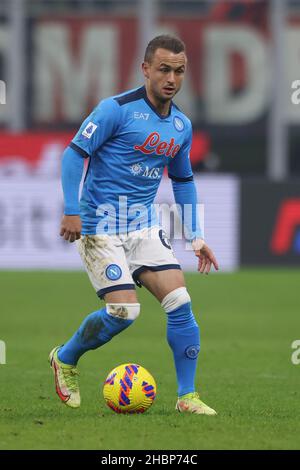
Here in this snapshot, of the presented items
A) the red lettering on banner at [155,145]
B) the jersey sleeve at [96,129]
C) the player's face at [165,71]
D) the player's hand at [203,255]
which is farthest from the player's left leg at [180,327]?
the player's face at [165,71]

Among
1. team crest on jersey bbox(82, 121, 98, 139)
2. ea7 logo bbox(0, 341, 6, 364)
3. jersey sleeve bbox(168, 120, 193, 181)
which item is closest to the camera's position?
team crest on jersey bbox(82, 121, 98, 139)

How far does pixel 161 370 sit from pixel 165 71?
11.2 feet

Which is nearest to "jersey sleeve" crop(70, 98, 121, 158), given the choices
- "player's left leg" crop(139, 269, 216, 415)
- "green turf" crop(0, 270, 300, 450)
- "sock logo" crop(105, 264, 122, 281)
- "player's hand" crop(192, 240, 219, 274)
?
"sock logo" crop(105, 264, 122, 281)

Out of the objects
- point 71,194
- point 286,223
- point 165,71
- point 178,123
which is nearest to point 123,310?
point 71,194

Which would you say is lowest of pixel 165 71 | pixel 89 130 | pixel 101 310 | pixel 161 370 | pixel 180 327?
pixel 161 370

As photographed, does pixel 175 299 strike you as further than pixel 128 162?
No

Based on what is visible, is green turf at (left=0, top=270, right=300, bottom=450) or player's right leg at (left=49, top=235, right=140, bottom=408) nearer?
green turf at (left=0, top=270, right=300, bottom=450)

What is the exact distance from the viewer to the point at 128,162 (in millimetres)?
7680

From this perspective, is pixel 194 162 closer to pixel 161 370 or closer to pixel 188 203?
pixel 161 370

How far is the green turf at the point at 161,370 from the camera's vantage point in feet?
21.8

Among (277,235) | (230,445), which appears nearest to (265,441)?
(230,445)

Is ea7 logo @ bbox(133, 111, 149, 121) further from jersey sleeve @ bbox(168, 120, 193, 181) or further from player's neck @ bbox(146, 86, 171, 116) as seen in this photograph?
jersey sleeve @ bbox(168, 120, 193, 181)

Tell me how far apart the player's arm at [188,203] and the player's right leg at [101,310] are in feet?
2.02

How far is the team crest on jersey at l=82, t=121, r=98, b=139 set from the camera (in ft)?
24.3
